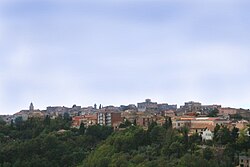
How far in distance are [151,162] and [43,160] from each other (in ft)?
35.7

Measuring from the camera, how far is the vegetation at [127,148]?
76.0ft

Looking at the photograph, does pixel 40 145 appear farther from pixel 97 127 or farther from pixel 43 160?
pixel 97 127

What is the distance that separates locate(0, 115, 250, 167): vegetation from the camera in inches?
912

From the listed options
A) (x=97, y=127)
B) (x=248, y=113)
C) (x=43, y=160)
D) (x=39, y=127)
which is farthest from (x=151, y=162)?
(x=248, y=113)

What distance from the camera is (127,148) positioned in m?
28.1

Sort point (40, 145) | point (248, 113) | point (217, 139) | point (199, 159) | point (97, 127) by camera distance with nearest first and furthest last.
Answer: point (199, 159) < point (217, 139) < point (40, 145) < point (97, 127) < point (248, 113)

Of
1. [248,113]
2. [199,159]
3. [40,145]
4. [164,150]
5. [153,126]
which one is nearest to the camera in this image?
[199,159]

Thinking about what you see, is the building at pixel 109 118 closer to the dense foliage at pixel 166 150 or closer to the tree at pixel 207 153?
the dense foliage at pixel 166 150

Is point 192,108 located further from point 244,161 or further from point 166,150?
point 244,161

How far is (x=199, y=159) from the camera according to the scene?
21.7 meters

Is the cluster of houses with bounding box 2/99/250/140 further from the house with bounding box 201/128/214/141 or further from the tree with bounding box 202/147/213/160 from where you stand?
the tree with bounding box 202/147/213/160

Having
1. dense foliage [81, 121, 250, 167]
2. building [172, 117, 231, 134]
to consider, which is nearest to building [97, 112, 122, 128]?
building [172, 117, 231, 134]

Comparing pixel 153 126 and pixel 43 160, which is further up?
pixel 153 126

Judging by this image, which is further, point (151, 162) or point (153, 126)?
point (153, 126)
